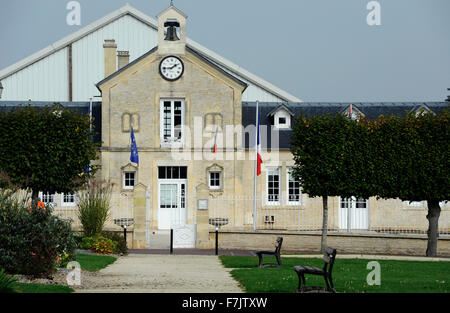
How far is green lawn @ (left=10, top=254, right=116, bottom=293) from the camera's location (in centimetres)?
1483

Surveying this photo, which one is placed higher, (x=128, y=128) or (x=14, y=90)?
(x=14, y=90)

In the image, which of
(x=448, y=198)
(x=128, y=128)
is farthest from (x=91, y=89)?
(x=448, y=198)

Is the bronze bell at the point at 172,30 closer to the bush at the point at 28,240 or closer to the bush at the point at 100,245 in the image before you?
the bush at the point at 100,245

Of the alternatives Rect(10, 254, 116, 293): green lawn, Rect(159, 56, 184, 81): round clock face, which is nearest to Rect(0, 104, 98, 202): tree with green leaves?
Rect(10, 254, 116, 293): green lawn

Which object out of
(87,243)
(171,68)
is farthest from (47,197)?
(87,243)

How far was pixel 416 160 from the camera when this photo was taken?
27719mm

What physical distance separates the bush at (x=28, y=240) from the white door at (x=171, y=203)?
16.3 metres

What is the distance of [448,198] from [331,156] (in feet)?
13.8

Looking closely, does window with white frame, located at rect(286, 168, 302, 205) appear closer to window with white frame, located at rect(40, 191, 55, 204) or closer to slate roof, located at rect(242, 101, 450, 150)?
slate roof, located at rect(242, 101, 450, 150)

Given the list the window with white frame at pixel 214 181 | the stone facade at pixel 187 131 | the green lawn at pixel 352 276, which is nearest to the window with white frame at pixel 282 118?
the stone facade at pixel 187 131
